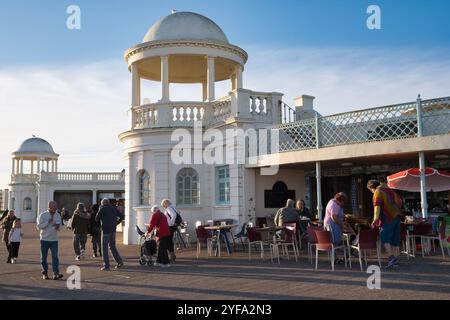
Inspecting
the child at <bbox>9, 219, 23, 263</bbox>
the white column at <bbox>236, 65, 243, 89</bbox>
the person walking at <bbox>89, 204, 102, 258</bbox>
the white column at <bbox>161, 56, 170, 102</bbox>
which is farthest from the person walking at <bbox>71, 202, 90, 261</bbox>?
the white column at <bbox>236, 65, 243, 89</bbox>

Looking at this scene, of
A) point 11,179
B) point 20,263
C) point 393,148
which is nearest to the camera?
point 393,148

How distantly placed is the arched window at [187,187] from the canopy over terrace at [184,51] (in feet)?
9.05

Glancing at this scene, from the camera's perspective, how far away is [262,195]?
16219 millimetres

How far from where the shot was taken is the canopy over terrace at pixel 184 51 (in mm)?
17828

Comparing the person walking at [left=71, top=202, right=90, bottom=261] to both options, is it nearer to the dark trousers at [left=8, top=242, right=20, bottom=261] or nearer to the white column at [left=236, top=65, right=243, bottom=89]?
the dark trousers at [left=8, top=242, right=20, bottom=261]

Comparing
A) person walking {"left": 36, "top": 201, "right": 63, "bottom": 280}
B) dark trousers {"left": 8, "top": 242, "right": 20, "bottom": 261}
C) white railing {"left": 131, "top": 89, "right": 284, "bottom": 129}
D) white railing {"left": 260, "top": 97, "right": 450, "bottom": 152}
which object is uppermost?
white railing {"left": 131, "top": 89, "right": 284, "bottom": 129}

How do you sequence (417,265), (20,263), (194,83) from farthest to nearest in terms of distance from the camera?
(194,83) < (20,263) < (417,265)

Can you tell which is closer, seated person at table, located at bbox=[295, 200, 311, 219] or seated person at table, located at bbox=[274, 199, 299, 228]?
seated person at table, located at bbox=[274, 199, 299, 228]

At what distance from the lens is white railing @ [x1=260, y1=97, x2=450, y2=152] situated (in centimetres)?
1210

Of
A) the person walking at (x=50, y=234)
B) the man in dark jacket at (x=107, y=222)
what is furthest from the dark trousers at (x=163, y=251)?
the person walking at (x=50, y=234)

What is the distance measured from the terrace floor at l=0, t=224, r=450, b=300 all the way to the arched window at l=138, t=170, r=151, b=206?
6.16m
